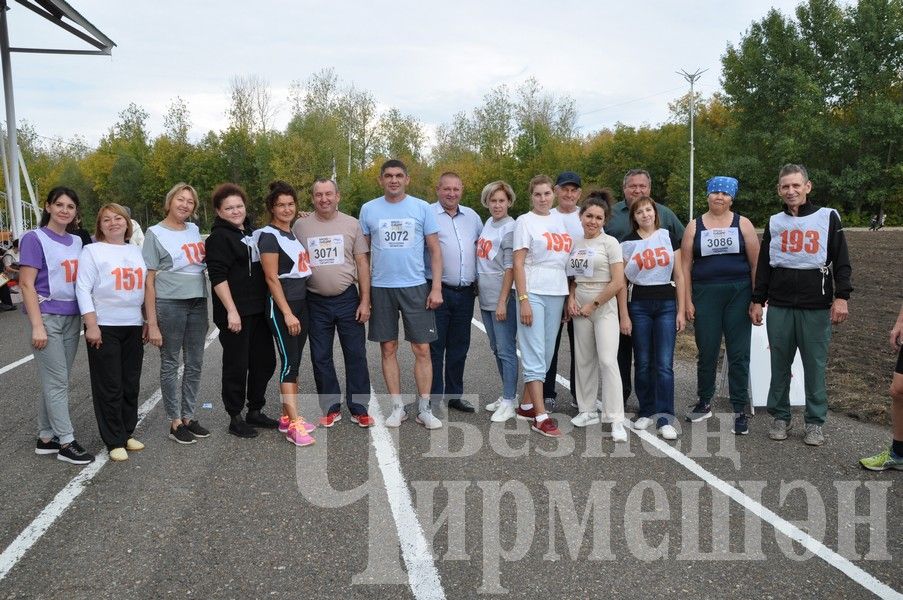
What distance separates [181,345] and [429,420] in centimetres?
206

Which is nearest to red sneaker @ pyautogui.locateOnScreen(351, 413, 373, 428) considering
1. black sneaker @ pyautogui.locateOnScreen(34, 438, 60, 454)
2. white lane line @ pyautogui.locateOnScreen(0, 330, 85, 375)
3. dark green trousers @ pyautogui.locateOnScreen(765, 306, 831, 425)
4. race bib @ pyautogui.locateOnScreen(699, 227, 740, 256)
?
black sneaker @ pyautogui.locateOnScreen(34, 438, 60, 454)

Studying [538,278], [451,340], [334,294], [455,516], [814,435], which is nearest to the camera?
[455,516]

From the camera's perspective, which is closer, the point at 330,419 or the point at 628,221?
the point at 330,419

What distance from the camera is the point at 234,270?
5422 millimetres

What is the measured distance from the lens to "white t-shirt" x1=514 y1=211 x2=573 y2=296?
574 centimetres

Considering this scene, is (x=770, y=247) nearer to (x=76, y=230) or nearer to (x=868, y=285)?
(x=76, y=230)

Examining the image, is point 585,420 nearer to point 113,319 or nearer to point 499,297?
point 499,297

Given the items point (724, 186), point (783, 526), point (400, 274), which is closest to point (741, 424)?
point (783, 526)

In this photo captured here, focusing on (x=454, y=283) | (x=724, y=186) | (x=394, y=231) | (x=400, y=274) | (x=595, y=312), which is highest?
(x=724, y=186)

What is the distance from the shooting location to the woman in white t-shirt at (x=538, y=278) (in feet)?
18.8

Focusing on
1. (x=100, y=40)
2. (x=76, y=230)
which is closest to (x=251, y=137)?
(x=100, y=40)

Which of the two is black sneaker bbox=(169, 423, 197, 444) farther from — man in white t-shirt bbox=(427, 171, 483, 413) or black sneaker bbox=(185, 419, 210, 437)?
man in white t-shirt bbox=(427, 171, 483, 413)

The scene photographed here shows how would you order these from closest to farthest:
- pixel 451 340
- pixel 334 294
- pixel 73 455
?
pixel 73 455, pixel 334 294, pixel 451 340

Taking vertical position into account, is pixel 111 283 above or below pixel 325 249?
below
